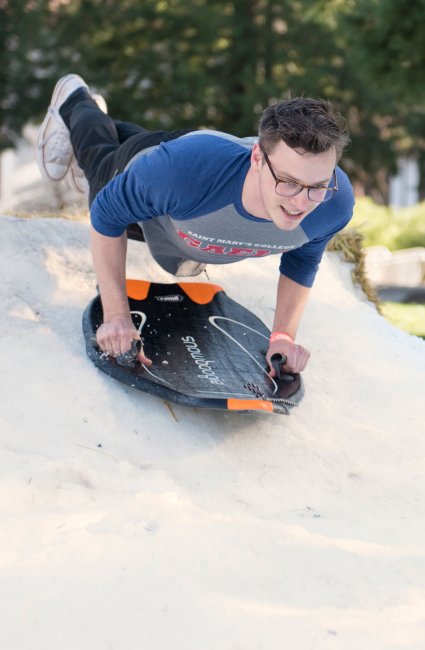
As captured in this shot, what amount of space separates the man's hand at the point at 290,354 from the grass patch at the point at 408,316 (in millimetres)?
2420

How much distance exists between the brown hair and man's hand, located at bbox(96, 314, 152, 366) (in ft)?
3.01

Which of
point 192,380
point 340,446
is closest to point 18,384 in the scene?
point 192,380

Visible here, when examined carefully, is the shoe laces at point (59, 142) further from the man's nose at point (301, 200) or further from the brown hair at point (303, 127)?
the man's nose at point (301, 200)

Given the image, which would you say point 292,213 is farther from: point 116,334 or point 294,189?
point 116,334

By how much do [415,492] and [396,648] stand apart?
1204mm

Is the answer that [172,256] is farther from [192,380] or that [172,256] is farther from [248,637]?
[248,637]

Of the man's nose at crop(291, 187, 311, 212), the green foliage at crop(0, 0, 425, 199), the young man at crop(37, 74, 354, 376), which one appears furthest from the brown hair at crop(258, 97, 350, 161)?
the green foliage at crop(0, 0, 425, 199)

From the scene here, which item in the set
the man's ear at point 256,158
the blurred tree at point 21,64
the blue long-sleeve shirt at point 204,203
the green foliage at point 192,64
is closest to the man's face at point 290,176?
the man's ear at point 256,158

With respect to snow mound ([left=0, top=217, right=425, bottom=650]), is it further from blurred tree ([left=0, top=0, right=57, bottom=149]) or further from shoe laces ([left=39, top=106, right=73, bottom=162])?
blurred tree ([left=0, top=0, right=57, bottom=149])

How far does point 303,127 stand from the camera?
294 centimetres

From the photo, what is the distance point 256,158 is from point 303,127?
230 mm

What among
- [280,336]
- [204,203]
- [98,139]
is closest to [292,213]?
[204,203]

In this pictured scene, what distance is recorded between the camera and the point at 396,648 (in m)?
2.13

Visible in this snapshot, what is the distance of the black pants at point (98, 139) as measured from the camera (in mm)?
3793
